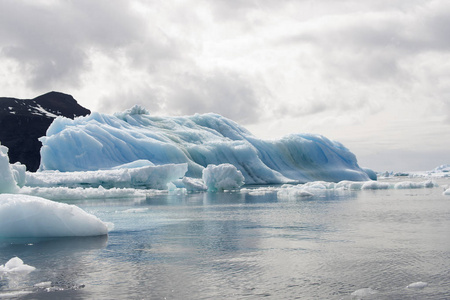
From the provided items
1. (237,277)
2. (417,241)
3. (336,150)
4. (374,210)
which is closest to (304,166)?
(336,150)

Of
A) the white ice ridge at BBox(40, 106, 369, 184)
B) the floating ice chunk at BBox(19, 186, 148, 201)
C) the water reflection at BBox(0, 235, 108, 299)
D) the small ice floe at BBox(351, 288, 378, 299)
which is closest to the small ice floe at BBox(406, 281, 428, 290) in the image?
the small ice floe at BBox(351, 288, 378, 299)

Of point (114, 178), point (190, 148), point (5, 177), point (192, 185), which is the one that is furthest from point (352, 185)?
point (5, 177)

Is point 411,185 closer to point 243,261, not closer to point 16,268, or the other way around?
point 243,261

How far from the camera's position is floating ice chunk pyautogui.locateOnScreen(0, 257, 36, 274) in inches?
297

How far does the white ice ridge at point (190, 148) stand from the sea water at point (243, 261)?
25285 millimetres

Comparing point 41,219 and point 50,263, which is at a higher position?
point 41,219

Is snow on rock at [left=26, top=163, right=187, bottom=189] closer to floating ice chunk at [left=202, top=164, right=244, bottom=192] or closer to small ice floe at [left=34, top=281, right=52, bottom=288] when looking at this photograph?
floating ice chunk at [left=202, top=164, right=244, bottom=192]

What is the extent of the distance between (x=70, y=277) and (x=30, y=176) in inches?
917

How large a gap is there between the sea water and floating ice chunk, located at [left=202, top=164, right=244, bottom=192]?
70.1ft

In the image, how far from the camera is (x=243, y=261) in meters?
8.38

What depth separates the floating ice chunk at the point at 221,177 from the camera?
117 feet

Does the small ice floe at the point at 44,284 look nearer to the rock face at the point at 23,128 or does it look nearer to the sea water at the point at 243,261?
the sea water at the point at 243,261

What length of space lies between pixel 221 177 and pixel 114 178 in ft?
29.6

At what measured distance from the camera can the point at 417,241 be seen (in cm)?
1023
